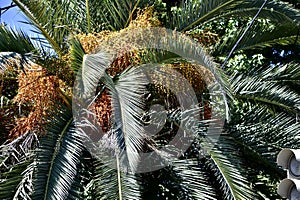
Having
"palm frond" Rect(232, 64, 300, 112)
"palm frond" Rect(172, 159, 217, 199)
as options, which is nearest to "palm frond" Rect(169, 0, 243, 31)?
"palm frond" Rect(232, 64, 300, 112)

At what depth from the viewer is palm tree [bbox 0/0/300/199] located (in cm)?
568

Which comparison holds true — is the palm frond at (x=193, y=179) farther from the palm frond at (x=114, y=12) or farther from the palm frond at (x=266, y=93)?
the palm frond at (x=114, y=12)

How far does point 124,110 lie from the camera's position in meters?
5.44

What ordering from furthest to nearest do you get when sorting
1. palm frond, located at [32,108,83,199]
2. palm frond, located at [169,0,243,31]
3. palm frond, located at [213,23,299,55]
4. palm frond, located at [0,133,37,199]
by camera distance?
1. palm frond, located at [213,23,299,55]
2. palm frond, located at [169,0,243,31]
3. palm frond, located at [0,133,37,199]
4. palm frond, located at [32,108,83,199]

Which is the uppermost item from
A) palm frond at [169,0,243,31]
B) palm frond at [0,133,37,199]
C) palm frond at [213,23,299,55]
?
palm frond at [169,0,243,31]

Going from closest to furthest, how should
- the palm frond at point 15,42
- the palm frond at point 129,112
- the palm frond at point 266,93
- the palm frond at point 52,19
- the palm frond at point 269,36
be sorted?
the palm frond at point 129,112 < the palm frond at point 15,42 < the palm frond at point 52,19 < the palm frond at point 266,93 < the palm frond at point 269,36

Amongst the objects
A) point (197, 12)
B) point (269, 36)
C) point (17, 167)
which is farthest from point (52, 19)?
point (269, 36)

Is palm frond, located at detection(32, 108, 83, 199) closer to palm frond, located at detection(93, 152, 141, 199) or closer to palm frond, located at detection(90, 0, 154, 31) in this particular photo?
palm frond, located at detection(93, 152, 141, 199)

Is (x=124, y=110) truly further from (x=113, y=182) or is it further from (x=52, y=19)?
(x=52, y=19)

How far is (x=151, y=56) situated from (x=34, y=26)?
4.83 ft

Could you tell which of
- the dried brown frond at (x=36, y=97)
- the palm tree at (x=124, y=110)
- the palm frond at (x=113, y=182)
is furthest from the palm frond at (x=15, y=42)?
the palm frond at (x=113, y=182)

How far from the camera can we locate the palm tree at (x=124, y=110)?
5676 millimetres

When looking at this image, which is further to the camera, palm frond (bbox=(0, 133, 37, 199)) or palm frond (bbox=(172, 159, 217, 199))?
palm frond (bbox=(172, 159, 217, 199))

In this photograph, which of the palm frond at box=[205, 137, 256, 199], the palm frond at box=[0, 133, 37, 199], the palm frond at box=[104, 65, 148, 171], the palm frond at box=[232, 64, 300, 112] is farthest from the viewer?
the palm frond at box=[232, 64, 300, 112]
